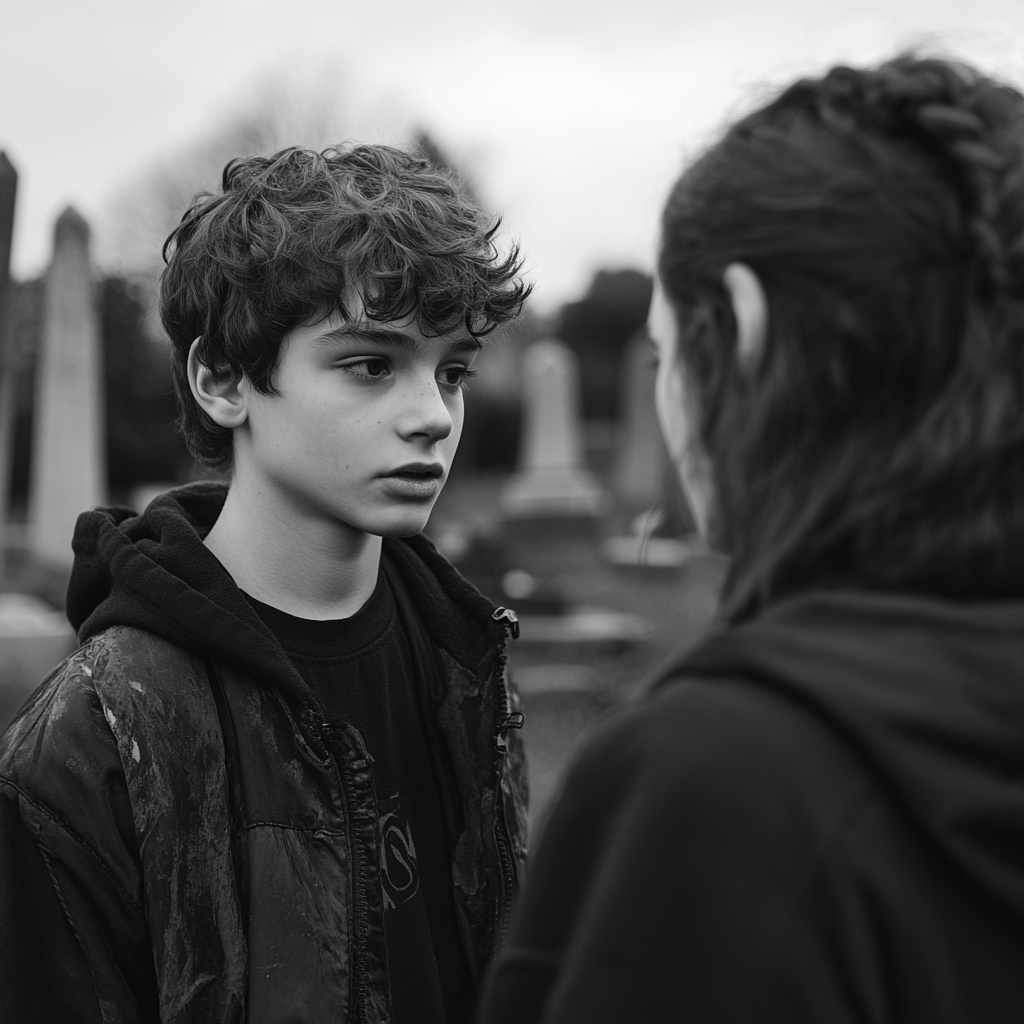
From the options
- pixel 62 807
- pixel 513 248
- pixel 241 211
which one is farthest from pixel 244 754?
pixel 513 248

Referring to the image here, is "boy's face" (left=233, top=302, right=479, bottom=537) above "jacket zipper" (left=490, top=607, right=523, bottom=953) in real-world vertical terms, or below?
above

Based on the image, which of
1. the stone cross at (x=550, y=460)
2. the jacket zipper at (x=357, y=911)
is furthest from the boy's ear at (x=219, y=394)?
the stone cross at (x=550, y=460)

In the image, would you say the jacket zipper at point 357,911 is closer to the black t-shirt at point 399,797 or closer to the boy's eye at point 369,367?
the black t-shirt at point 399,797

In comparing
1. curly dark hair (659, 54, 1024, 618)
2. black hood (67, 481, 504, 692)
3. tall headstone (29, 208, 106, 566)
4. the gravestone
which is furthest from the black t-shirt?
the gravestone

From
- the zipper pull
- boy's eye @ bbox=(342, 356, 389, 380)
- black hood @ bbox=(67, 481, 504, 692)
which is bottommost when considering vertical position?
the zipper pull

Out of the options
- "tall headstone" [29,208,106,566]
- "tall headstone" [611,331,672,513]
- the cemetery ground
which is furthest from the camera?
"tall headstone" [611,331,672,513]

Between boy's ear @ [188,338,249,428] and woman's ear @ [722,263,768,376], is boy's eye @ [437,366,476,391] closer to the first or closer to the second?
boy's ear @ [188,338,249,428]

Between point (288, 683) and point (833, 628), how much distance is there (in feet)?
3.48

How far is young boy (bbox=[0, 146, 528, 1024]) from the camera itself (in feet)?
5.36

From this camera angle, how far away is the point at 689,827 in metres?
0.94

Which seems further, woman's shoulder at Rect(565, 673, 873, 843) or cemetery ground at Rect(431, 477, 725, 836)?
cemetery ground at Rect(431, 477, 725, 836)

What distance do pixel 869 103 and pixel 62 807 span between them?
4.65 feet

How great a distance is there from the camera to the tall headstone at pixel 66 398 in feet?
33.2

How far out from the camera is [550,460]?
56.5ft
